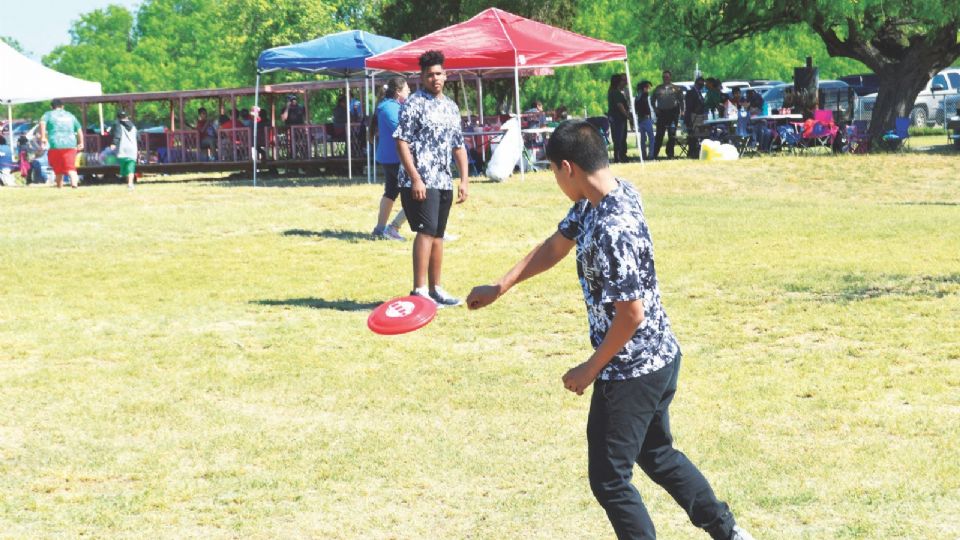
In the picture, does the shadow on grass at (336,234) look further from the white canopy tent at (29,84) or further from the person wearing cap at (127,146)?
the white canopy tent at (29,84)

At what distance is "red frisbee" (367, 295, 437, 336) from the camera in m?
4.98

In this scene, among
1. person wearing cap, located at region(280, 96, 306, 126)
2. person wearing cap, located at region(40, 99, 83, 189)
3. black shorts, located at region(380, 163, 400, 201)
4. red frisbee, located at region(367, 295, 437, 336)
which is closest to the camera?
red frisbee, located at region(367, 295, 437, 336)

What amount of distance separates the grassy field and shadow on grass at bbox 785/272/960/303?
0.06 metres

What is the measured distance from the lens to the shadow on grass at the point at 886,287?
10.7 metres

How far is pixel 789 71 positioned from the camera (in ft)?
220

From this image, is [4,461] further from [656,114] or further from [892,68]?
[892,68]

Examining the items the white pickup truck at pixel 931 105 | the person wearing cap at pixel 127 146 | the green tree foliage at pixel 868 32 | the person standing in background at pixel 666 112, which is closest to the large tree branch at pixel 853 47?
the green tree foliage at pixel 868 32

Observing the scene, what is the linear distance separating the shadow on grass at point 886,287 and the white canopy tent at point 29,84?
73.6ft

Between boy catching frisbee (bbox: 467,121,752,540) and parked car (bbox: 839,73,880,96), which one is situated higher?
parked car (bbox: 839,73,880,96)

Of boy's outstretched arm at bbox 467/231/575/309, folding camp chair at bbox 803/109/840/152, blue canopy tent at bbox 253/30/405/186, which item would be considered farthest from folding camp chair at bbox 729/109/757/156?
boy's outstretched arm at bbox 467/231/575/309

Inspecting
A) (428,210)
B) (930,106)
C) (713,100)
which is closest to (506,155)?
(713,100)

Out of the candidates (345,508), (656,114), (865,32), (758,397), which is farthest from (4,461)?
(865,32)

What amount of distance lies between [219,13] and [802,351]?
2308 inches

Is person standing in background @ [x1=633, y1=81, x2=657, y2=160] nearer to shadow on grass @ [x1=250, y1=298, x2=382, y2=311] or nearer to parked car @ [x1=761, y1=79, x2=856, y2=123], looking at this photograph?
parked car @ [x1=761, y1=79, x2=856, y2=123]
